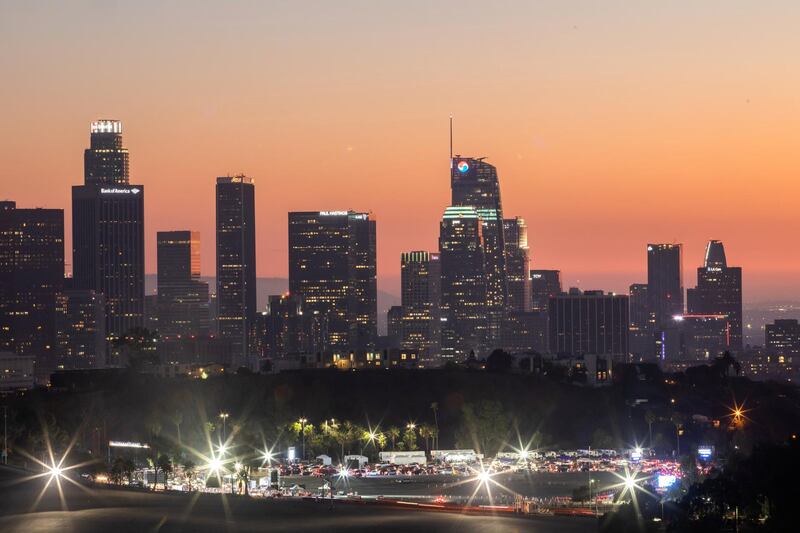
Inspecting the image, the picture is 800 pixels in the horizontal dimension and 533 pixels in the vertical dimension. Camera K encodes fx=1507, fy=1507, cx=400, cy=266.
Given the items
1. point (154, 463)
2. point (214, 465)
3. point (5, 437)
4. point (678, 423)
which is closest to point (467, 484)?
point (214, 465)

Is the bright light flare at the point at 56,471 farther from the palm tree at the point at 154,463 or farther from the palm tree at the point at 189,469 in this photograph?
the palm tree at the point at 189,469

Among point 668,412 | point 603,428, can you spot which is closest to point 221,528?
point 603,428

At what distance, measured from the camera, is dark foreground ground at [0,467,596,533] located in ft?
283

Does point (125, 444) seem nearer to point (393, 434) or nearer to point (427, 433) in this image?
point (393, 434)

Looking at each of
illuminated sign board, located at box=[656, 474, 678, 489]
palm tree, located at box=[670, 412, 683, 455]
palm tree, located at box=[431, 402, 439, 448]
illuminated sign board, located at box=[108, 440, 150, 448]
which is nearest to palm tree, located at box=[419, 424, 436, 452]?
palm tree, located at box=[431, 402, 439, 448]

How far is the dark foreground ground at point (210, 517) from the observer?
283ft

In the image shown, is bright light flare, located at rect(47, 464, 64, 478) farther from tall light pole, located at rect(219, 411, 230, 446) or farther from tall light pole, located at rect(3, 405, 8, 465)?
tall light pole, located at rect(219, 411, 230, 446)

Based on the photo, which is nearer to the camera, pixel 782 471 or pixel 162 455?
pixel 782 471

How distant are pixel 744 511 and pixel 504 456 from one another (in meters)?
58.0

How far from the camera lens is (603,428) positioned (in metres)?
166

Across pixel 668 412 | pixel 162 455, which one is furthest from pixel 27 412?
pixel 668 412

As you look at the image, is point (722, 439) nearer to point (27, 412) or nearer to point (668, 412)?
point (668, 412)

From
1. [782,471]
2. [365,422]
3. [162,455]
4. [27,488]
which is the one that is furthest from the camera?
[365,422]

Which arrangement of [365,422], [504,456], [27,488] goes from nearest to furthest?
[27,488] → [504,456] → [365,422]
